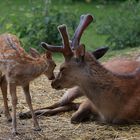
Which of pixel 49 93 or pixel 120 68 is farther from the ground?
pixel 120 68

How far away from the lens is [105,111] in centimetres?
737

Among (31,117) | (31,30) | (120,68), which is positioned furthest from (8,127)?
(31,30)

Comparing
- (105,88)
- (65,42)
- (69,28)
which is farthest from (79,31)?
(69,28)

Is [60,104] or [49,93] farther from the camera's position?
[49,93]

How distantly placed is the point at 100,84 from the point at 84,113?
0.45m

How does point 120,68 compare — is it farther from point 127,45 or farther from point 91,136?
point 127,45

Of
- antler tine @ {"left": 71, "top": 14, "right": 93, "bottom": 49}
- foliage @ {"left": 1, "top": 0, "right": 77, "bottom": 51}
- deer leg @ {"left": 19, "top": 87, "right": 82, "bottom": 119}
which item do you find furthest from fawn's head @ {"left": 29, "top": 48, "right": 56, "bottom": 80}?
foliage @ {"left": 1, "top": 0, "right": 77, "bottom": 51}

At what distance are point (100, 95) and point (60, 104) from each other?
3.16 feet

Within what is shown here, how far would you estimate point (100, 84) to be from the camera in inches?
289

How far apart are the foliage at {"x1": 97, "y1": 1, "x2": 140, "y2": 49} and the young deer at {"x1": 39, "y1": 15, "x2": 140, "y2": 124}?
652cm

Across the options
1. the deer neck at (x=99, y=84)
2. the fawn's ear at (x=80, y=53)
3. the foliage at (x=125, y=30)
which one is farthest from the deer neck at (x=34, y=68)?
the foliage at (x=125, y=30)

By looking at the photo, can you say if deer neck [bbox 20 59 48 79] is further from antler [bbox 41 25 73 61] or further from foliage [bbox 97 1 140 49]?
foliage [bbox 97 1 140 49]

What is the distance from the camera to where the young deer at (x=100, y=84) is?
23.8 ft

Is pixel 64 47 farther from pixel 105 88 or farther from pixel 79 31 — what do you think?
pixel 105 88
